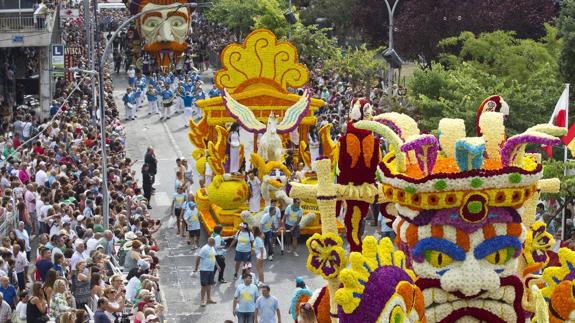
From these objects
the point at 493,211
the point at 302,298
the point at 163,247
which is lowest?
the point at 163,247

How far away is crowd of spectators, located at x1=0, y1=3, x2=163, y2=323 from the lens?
19734 mm

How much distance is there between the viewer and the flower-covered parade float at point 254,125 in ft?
94.3

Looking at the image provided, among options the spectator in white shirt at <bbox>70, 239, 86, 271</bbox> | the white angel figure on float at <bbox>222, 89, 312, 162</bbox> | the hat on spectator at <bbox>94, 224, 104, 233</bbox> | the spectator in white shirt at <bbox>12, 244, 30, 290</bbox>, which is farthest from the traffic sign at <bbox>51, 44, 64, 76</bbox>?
the spectator in white shirt at <bbox>70, 239, 86, 271</bbox>

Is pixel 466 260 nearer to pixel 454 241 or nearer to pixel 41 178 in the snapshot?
pixel 454 241

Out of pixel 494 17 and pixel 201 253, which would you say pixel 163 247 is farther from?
pixel 494 17

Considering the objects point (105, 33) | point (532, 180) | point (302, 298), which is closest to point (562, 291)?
point (532, 180)

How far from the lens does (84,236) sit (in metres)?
24.3

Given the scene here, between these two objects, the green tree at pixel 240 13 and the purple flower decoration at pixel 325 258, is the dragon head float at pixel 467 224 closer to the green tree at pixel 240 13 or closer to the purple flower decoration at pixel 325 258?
the purple flower decoration at pixel 325 258

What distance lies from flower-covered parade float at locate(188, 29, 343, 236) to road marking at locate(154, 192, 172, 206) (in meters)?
2.55

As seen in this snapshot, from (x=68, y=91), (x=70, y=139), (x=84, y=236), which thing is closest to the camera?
(x=84, y=236)

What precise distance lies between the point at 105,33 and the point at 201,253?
51353mm

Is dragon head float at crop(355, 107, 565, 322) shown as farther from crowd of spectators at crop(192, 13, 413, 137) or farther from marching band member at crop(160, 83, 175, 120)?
marching band member at crop(160, 83, 175, 120)

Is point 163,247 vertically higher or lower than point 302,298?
lower

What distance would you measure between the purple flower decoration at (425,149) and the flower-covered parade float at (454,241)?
11 millimetres
